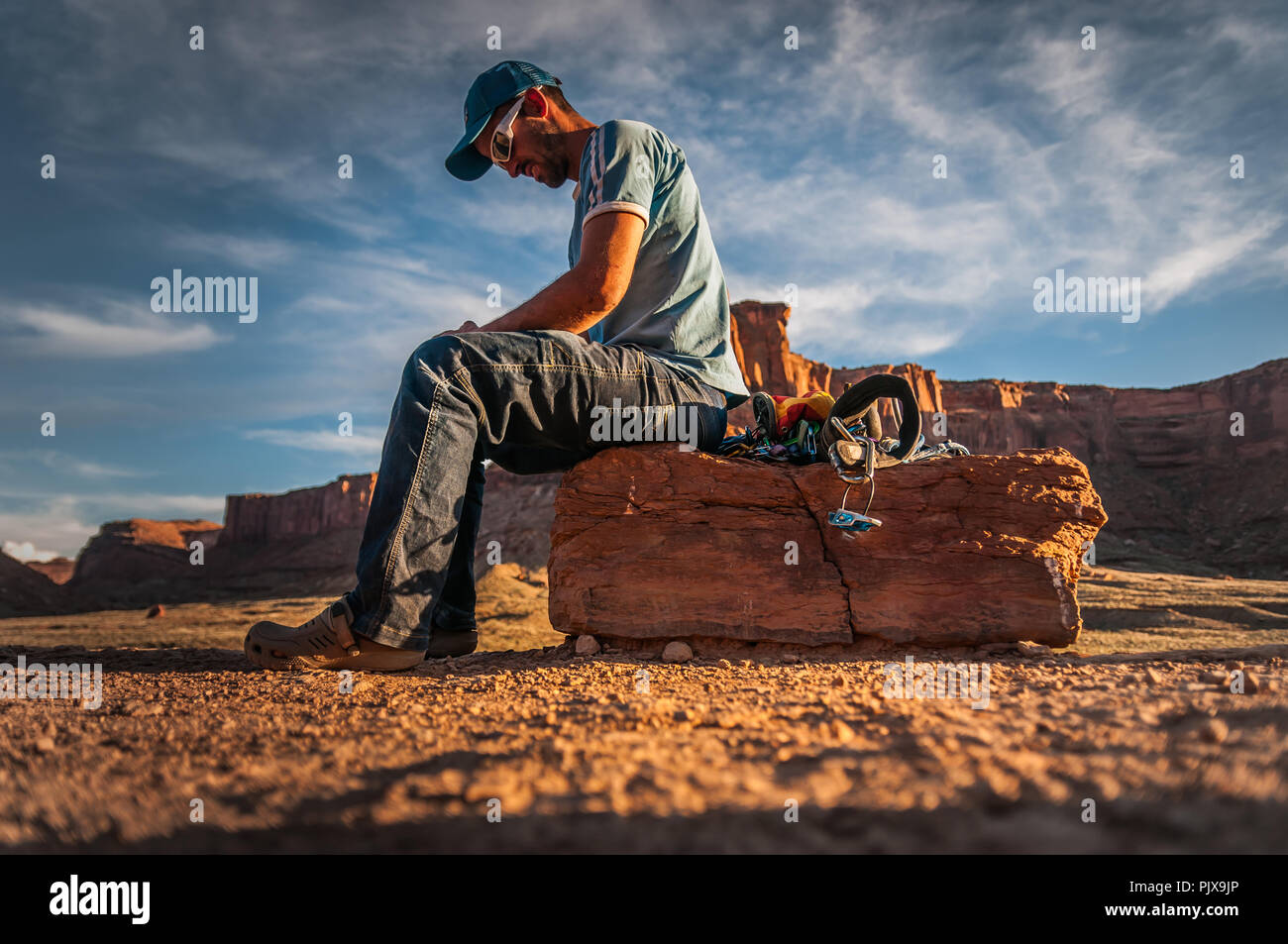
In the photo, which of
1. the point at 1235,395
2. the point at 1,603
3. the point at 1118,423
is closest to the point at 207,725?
the point at 1,603

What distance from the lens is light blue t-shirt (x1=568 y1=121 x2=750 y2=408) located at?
264cm

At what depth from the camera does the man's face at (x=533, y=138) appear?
9.71 feet

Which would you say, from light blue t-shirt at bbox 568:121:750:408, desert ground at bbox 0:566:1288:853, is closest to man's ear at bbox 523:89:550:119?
light blue t-shirt at bbox 568:121:750:408

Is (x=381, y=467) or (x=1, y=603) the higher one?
(x=381, y=467)

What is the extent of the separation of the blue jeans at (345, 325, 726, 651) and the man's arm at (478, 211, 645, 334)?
0.07 meters

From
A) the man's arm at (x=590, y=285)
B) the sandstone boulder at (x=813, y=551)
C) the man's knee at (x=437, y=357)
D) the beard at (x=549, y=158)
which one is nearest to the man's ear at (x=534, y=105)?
the beard at (x=549, y=158)

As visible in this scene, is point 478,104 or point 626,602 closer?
point 626,602

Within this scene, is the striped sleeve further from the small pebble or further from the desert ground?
the desert ground

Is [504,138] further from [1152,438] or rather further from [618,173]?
[1152,438]

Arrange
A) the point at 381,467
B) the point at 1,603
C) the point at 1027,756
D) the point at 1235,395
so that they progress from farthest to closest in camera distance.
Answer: the point at 1235,395
the point at 1,603
the point at 381,467
the point at 1027,756

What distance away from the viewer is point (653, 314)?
2838mm

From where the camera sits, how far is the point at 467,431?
232 centimetres
